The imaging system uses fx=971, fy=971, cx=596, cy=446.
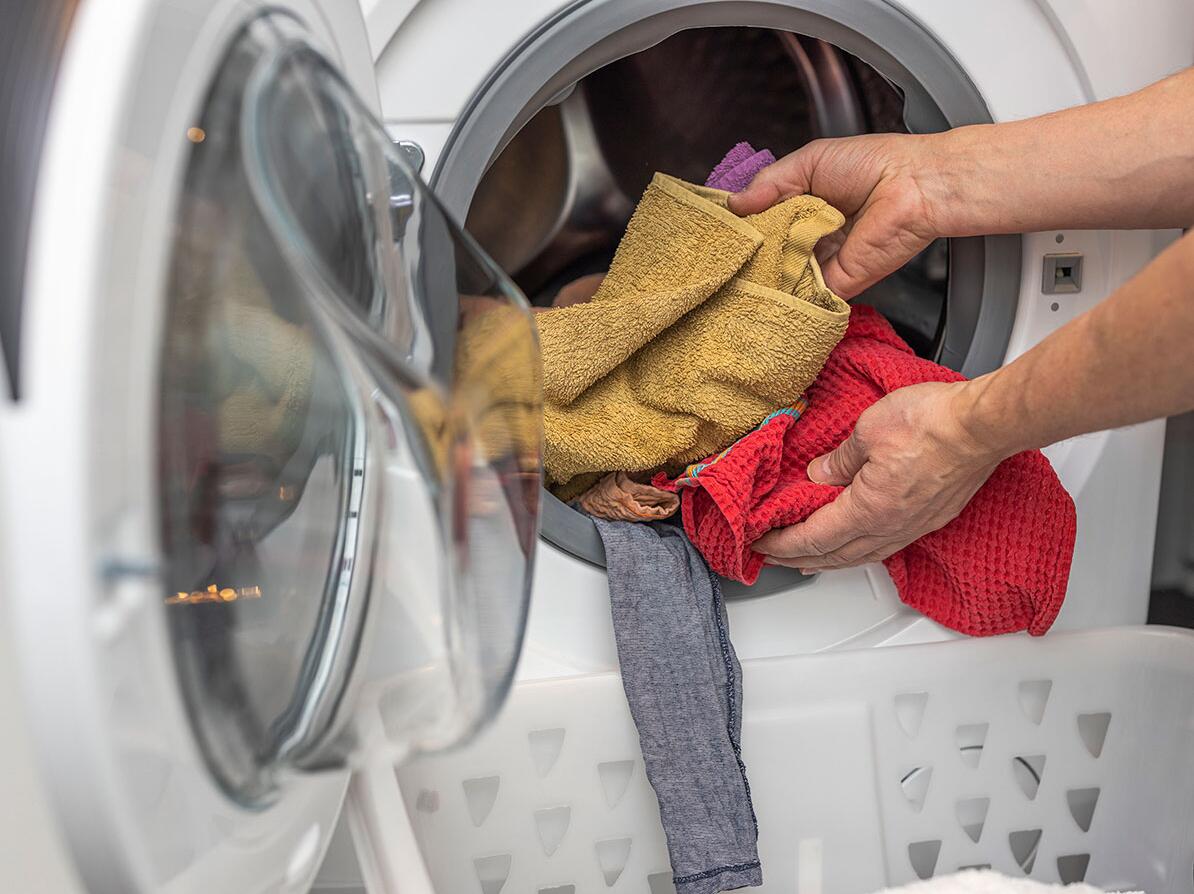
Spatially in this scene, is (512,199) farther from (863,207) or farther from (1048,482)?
(1048,482)

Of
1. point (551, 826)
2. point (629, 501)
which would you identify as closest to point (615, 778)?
point (551, 826)

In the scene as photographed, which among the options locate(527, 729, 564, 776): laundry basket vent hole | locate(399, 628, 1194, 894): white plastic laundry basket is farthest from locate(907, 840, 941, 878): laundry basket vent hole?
locate(527, 729, 564, 776): laundry basket vent hole

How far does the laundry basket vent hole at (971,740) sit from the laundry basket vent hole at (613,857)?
0.29 meters

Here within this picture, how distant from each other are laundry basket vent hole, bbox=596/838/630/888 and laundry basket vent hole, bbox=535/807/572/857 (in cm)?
4

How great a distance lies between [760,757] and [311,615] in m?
0.42

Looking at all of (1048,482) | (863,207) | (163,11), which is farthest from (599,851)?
(163,11)

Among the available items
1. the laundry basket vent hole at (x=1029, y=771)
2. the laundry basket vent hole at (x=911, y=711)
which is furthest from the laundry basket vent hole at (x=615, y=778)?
the laundry basket vent hole at (x=1029, y=771)

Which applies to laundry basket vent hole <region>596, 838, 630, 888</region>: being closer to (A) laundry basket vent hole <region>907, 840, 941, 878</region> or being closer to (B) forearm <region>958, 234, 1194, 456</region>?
(A) laundry basket vent hole <region>907, 840, 941, 878</region>

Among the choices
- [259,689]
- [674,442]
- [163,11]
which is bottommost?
[259,689]

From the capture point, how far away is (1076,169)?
0.71m

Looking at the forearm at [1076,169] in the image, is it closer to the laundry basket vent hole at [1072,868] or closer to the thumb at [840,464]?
the thumb at [840,464]

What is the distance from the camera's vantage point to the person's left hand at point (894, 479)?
663 millimetres

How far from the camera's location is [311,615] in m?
0.54

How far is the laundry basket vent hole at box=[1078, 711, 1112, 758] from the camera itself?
0.85m
